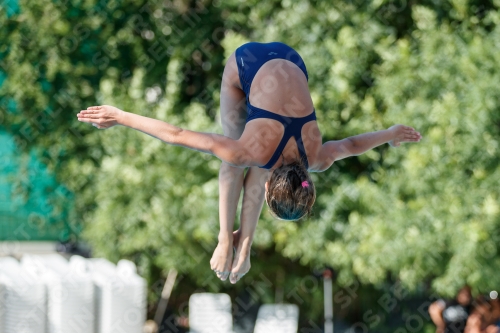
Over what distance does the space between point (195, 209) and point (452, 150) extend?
232cm

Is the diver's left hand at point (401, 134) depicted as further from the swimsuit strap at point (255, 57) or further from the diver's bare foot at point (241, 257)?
the diver's bare foot at point (241, 257)

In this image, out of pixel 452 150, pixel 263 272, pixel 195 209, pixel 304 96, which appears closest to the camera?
pixel 304 96

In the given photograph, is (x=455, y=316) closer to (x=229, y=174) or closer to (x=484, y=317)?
(x=484, y=317)

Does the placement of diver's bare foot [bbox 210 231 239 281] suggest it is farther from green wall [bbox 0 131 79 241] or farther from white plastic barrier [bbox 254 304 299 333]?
green wall [bbox 0 131 79 241]

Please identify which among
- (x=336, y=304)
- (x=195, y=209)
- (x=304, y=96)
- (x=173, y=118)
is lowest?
(x=336, y=304)

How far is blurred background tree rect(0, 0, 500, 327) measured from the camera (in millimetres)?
6953

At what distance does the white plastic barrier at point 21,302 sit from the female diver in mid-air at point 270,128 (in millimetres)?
3474

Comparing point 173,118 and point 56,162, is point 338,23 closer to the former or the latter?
point 173,118

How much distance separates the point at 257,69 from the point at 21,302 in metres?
3.76

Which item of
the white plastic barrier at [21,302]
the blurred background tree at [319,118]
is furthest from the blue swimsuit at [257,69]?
the white plastic barrier at [21,302]

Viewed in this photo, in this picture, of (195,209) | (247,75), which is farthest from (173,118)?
(247,75)

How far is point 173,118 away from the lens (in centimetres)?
800

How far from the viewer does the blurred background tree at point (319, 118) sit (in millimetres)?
6953

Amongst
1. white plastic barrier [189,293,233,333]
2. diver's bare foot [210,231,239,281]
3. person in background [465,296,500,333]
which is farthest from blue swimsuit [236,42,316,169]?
white plastic barrier [189,293,233,333]
